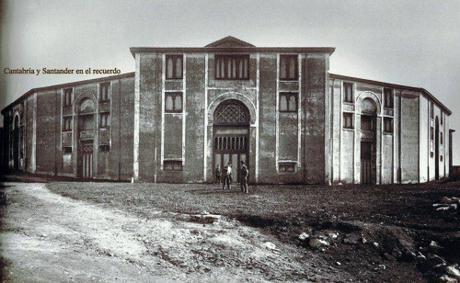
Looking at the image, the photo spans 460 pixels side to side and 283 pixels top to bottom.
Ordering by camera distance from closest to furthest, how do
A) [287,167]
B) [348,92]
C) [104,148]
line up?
1. [287,167]
2. [104,148]
3. [348,92]

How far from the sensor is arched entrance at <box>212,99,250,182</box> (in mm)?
20516

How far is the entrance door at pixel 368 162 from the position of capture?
24734mm

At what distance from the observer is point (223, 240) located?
9.76 m

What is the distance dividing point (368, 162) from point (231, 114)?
378 inches

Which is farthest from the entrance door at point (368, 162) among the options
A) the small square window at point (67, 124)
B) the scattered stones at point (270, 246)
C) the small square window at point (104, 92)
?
the small square window at point (67, 124)

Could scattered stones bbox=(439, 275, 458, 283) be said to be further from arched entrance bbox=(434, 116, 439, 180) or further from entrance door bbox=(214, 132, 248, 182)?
arched entrance bbox=(434, 116, 439, 180)

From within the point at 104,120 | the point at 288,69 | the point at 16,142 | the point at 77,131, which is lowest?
the point at 16,142

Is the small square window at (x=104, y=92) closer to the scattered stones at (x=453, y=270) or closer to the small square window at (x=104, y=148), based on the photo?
the small square window at (x=104, y=148)

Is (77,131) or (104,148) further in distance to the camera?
(77,131)

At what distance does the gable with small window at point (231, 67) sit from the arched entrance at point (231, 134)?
1.21 meters

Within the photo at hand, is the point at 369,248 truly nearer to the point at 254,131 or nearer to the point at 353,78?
the point at 254,131

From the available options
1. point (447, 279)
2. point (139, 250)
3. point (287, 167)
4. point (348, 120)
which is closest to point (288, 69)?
point (287, 167)

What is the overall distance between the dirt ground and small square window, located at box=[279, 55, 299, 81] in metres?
8.41

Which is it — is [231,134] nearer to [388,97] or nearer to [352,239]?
[388,97]
